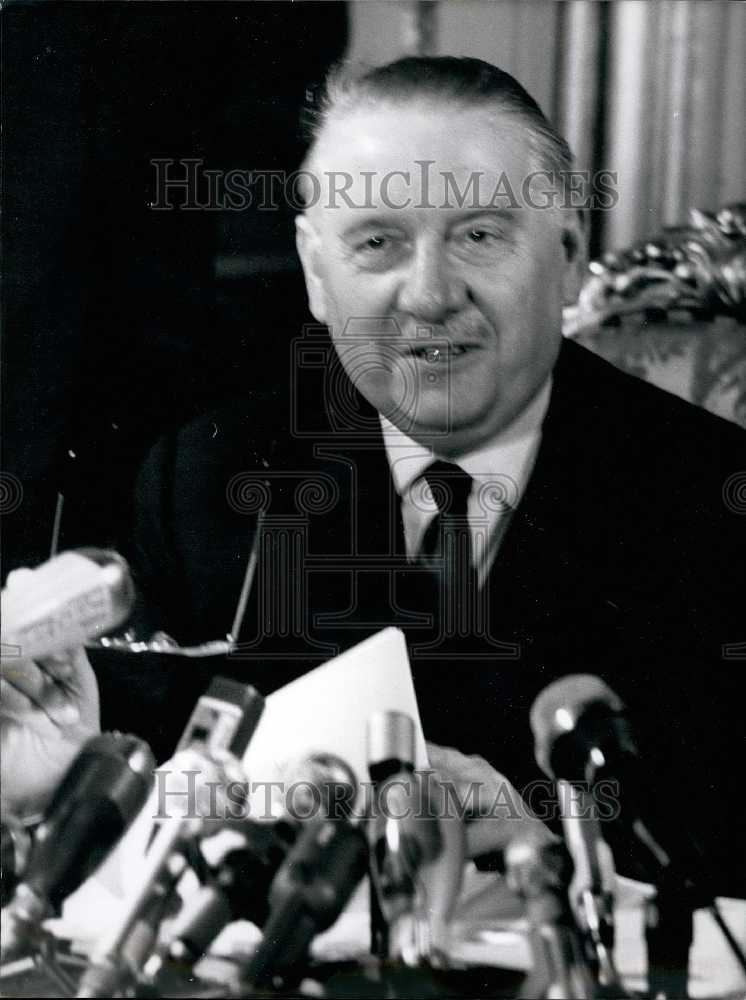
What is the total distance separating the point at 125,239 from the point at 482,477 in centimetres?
52

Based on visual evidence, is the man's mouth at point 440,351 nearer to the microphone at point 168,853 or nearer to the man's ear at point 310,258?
the man's ear at point 310,258

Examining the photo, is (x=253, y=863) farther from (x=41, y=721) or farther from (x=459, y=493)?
(x=459, y=493)

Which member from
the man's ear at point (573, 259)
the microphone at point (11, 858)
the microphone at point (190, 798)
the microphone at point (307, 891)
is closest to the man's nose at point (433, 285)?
the man's ear at point (573, 259)

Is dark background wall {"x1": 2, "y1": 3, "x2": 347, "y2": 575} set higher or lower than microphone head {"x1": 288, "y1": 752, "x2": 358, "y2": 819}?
higher

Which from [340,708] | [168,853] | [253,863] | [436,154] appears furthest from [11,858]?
[436,154]

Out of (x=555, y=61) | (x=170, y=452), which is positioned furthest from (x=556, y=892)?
(x=555, y=61)

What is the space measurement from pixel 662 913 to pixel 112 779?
68cm

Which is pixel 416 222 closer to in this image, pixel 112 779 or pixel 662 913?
pixel 112 779

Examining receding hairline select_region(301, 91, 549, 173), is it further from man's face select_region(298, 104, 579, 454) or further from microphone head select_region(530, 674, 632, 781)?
microphone head select_region(530, 674, 632, 781)

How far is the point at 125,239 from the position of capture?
56.4 inches

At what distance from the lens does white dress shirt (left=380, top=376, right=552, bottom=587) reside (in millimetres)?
1429

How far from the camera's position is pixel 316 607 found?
1.43 metres

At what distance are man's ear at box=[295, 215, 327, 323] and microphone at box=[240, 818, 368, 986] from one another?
628 mm

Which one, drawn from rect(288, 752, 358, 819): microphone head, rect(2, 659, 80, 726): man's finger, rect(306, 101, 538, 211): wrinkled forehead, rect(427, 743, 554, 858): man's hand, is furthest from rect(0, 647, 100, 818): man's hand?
rect(306, 101, 538, 211): wrinkled forehead
